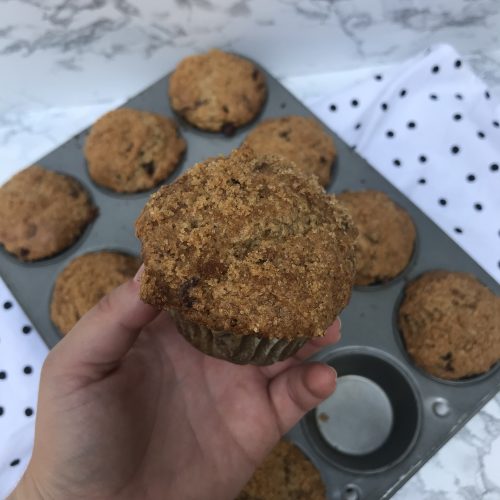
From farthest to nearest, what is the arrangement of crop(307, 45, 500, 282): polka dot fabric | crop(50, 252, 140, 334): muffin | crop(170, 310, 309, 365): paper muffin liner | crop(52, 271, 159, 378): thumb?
1. crop(307, 45, 500, 282): polka dot fabric
2. crop(50, 252, 140, 334): muffin
3. crop(52, 271, 159, 378): thumb
4. crop(170, 310, 309, 365): paper muffin liner

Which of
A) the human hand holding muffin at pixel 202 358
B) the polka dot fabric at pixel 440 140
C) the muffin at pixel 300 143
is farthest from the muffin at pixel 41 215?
the polka dot fabric at pixel 440 140

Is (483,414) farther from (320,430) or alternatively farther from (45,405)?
(45,405)

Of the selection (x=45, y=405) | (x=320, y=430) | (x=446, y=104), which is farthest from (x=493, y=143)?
(x=45, y=405)

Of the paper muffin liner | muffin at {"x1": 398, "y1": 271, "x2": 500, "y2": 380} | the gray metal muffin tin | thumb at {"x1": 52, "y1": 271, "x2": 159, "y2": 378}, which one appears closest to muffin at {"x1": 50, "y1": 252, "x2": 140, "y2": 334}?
the gray metal muffin tin

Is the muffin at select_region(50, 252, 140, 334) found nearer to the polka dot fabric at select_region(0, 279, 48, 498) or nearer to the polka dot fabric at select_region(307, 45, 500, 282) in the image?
the polka dot fabric at select_region(0, 279, 48, 498)

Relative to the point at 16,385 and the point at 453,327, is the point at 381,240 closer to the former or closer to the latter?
the point at 453,327

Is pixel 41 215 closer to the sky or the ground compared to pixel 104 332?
closer to the ground

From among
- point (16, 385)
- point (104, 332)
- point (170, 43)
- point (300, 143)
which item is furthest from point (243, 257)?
point (170, 43)
